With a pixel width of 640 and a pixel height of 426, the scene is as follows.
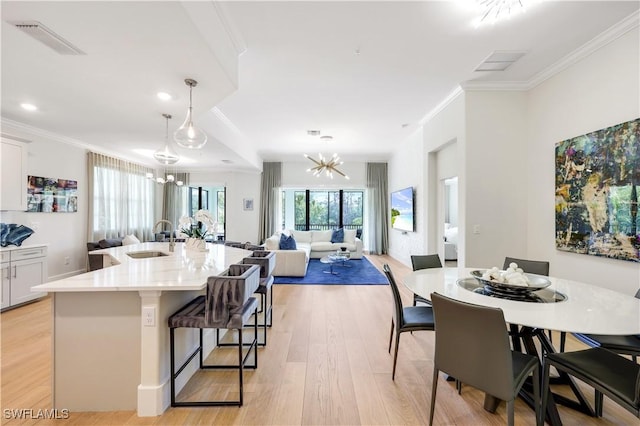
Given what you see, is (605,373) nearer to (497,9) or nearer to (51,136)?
(497,9)

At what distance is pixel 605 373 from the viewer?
4.82ft

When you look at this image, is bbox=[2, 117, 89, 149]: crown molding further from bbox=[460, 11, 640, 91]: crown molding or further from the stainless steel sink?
bbox=[460, 11, 640, 91]: crown molding

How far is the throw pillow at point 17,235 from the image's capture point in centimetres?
386

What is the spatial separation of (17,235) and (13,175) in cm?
87

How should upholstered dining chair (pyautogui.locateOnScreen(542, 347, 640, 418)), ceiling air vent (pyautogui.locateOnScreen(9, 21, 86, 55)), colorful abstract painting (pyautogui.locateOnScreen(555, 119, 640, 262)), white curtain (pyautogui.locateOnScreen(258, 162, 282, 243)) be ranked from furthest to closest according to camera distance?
white curtain (pyautogui.locateOnScreen(258, 162, 282, 243)) < colorful abstract painting (pyautogui.locateOnScreen(555, 119, 640, 262)) < ceiling air vent (pyautogui.locateOnScreen(9, 21, 86, 55)) < upholstered dining chair (pyautogui.locateOnScreen(542, 347, 640, 418))

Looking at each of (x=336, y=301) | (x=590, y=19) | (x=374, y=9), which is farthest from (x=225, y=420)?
(x=590, y=19)

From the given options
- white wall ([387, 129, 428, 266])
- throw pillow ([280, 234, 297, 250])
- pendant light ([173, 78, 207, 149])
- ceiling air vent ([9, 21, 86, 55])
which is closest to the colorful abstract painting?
white wall ([387, 129, 428, 266])

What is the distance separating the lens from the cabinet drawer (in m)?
3.75

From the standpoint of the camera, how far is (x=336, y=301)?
4145mm

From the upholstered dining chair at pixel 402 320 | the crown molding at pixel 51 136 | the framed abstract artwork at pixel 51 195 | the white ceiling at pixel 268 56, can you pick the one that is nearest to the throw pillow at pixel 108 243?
the framed abstract artwork at pixel 51 195

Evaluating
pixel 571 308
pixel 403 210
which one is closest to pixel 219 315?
pixel 571 308

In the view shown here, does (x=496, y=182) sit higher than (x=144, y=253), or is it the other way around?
(x=496, y=182)

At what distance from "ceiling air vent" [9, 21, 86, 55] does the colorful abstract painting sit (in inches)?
188

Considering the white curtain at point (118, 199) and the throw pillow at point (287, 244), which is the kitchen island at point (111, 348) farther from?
the white curtain at point (118, 199)
